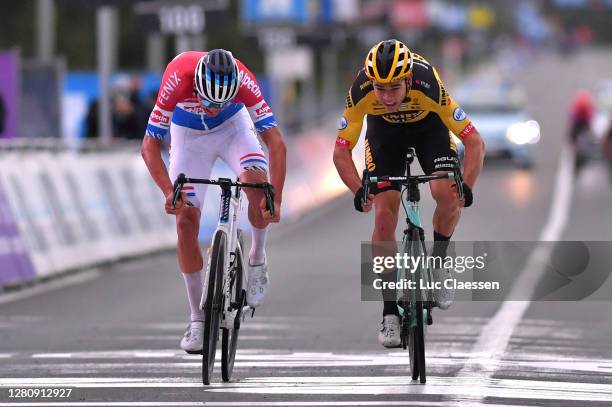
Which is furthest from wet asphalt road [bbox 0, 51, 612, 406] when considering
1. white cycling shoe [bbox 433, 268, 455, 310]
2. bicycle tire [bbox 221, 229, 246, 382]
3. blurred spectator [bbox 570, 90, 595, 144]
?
blurred spectator [bbox 570, 90, 595, 144]

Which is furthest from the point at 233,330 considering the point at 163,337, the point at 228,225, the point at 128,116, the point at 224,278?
the point at 128,116

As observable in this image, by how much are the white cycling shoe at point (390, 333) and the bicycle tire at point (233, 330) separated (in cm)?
83

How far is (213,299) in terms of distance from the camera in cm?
996

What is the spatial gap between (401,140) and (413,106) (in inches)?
13.5

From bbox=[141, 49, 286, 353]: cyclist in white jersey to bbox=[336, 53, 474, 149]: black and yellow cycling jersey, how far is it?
16.7 inches

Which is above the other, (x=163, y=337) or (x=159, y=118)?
(x=159, y=118)

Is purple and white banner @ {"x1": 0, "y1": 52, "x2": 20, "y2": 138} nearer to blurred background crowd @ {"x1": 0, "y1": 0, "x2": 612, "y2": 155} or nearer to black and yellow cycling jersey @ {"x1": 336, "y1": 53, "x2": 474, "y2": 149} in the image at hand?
blurred background crowd @ {"x1": 0, "y1": 0, "x2": 612, "y2": 155}

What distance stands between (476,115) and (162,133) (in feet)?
95.4

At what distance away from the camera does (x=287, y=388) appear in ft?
32.4

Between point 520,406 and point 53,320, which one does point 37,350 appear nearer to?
point 53,320

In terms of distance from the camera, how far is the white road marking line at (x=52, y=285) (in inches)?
660

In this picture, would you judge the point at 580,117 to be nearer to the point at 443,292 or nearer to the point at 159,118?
the point at 443,292

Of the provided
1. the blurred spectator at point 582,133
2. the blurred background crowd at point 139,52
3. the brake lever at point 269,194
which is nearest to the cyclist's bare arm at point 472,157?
the brake lever at point 269,194

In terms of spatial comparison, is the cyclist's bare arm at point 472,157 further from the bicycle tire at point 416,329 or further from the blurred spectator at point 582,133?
the blurred spectator at point 582,133
